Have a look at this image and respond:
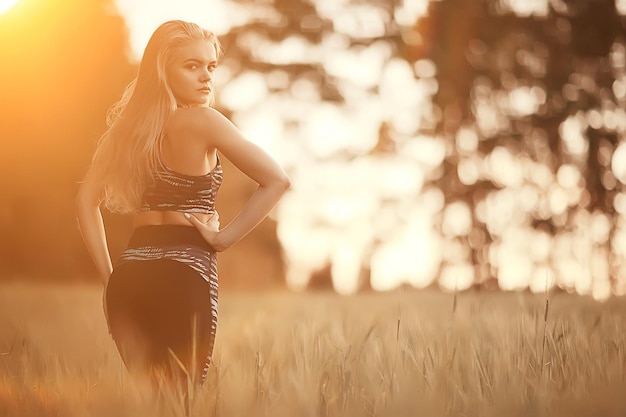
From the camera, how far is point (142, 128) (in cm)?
334

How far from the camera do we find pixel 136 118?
11.3 feet

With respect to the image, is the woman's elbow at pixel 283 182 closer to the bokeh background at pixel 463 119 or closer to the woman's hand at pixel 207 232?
the woman's hand at pixel 207 232

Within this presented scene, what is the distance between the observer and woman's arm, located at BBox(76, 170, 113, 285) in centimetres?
362

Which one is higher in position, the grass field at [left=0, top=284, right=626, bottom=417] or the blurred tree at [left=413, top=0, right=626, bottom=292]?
the blurred tree at [left=413, top=0, right=626, bottom=292]

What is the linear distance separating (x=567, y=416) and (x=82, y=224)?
6.94 ft

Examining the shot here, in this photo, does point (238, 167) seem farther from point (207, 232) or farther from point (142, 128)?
point (142, 128)

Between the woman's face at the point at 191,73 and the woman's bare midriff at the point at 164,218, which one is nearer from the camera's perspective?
the woman's bare midriff at the point at 164,218

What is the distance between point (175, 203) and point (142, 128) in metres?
0.32

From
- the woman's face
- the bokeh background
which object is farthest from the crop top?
the bokeh background

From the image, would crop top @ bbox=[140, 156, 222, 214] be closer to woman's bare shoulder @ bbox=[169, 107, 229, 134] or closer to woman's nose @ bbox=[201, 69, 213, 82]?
woman's bare shoulder @ bbox=[169, 107, 229, 134]

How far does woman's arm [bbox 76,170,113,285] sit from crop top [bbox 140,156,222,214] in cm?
38

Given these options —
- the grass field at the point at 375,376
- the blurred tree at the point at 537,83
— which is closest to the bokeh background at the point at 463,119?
the blurred tree at the point at 537,83

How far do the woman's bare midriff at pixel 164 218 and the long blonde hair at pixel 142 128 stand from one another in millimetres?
61

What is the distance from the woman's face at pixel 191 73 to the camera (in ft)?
11.2
